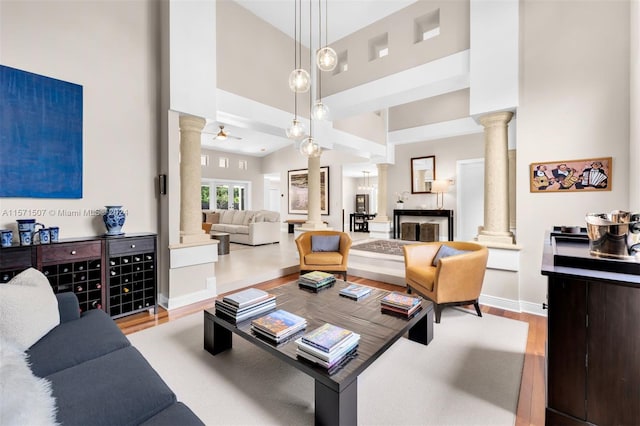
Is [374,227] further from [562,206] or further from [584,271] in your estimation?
[584,271]

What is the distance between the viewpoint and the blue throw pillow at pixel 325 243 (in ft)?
14.5

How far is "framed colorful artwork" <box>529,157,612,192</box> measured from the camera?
9.13 feet

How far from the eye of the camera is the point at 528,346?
95.8 inches

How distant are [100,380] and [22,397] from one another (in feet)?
1.15

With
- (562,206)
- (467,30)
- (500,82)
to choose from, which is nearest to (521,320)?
(562,206)

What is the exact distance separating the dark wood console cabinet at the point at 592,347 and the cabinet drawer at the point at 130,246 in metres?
3.45

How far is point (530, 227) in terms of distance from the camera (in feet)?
10.4

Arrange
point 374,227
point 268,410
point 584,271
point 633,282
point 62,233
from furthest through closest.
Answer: point 374,227 → point 62,233 → point 268,410 → point 584,271 → point 633,282

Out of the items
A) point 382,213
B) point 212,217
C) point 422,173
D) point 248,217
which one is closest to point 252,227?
point 248,217

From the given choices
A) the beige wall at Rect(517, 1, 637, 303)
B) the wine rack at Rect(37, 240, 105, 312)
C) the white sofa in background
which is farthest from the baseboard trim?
the white sofa in background

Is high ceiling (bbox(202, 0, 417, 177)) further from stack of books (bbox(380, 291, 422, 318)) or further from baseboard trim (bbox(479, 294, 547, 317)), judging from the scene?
baseboard trim (bbox(479, 294, 547, 317))

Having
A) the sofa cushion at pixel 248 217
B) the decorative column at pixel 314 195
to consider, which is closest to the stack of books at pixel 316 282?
the decorative column at pixel 314 195

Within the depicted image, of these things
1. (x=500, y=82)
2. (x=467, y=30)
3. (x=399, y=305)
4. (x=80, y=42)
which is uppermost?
(x=467, y=30)

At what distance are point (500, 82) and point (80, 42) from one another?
178 inches
